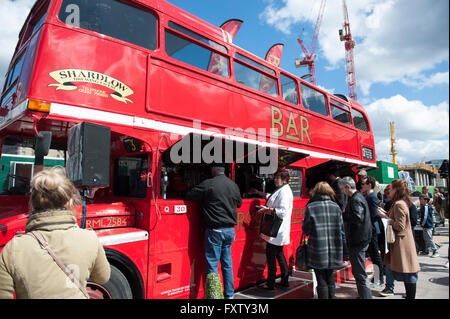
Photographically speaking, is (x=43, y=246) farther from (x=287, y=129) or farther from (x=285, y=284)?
(x=287, y=129)

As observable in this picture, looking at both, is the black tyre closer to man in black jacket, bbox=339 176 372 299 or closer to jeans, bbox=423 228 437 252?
man in black jacket, bbox=339 176 372 299

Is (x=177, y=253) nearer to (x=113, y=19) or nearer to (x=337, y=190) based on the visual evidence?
(x=113, y=19)

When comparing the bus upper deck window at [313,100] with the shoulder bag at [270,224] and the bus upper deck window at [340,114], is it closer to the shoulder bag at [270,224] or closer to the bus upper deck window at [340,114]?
the bus upper deck window at [340,114]

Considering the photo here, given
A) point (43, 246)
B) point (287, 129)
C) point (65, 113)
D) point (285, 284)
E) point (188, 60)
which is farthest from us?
point (287, 129)

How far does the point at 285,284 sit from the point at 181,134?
113 inches

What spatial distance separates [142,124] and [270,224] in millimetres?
2444

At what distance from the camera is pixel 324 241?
3527 millimetres

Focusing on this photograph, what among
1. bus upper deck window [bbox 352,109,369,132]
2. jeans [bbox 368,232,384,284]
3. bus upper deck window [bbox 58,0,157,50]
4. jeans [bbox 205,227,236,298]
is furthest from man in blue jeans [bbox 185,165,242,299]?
bus upper deck window [bbox 352,109,369,132]

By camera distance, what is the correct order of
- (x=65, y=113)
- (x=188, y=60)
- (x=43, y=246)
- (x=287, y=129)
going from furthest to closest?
(x=287, y=129) < (x=188, y=60) < (x=65, y=113) < (x=43, y=246)

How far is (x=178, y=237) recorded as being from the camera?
148 inches

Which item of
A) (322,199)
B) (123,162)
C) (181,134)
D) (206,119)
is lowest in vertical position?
(322,199)

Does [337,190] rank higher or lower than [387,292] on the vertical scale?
higher

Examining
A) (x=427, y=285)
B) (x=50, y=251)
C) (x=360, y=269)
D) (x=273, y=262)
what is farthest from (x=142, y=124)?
(x=427, y=285)
